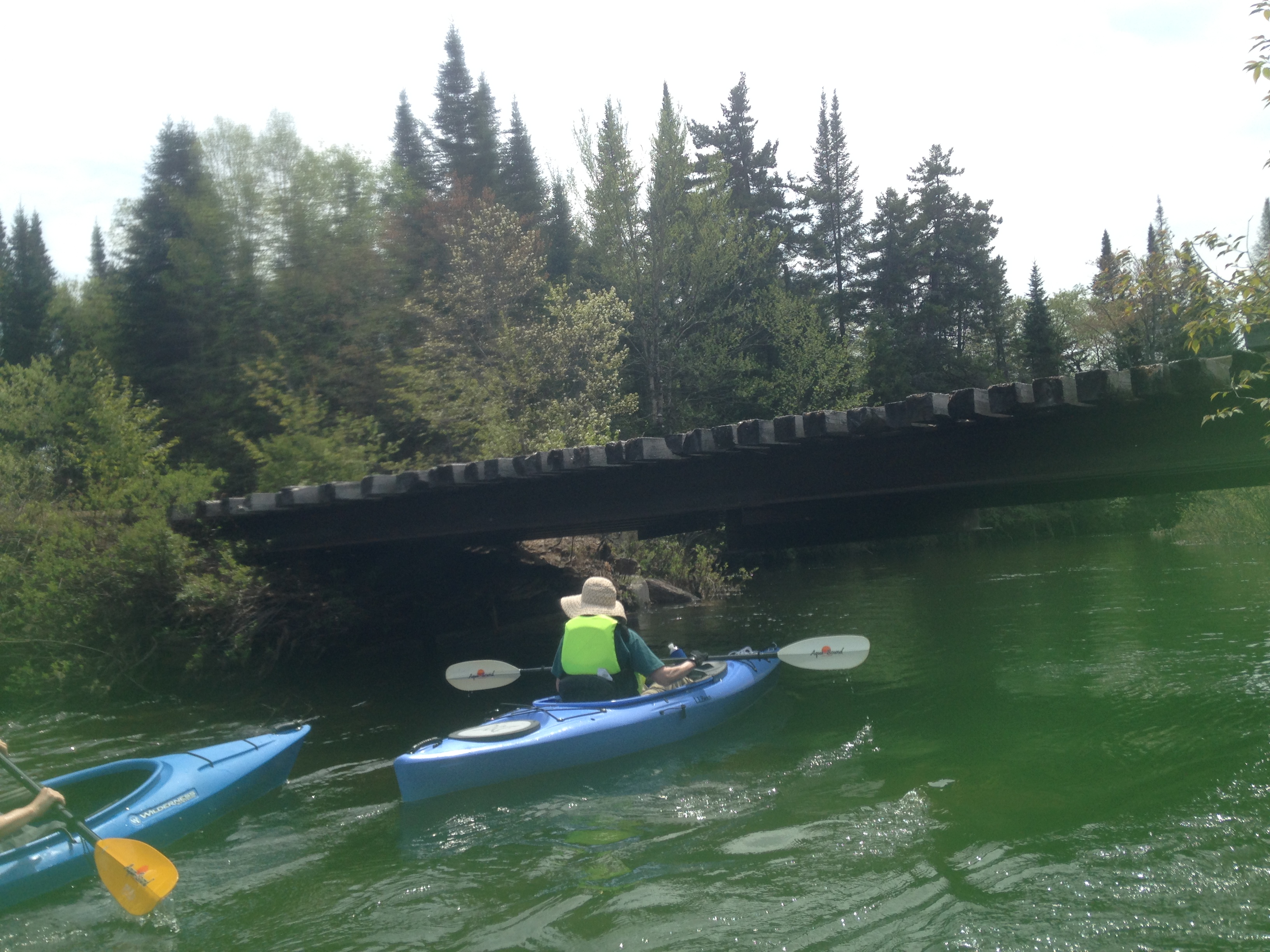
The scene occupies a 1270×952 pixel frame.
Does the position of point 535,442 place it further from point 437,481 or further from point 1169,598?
point 1169,598

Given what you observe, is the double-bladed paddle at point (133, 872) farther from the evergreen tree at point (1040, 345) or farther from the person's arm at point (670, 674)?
the evergreen tree at point (1040, 345)

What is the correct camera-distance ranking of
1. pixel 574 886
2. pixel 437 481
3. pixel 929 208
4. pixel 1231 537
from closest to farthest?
1. pixel 574 886
2. pixel 437 481
3. pixel 1231 537
4. pixel 929 208

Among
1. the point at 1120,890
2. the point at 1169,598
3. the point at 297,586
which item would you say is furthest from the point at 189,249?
the point at 1120,890

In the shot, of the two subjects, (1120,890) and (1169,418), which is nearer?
(1120,890)

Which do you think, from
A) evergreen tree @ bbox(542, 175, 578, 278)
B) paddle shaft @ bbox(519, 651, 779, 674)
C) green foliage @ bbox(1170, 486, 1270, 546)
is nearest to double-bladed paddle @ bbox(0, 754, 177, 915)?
paddle shaft @ bbox(519, 651, 779, 674)

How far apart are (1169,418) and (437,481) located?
6.84 m

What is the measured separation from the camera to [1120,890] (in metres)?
4.35

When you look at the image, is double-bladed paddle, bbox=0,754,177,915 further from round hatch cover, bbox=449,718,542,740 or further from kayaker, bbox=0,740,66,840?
round hatch cover, bbox=449,718,542,740

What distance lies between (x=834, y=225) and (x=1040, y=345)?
9.51 meters

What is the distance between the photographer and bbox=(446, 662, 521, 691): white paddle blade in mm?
8602

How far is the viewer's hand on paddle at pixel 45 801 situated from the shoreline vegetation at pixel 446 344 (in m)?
7.62

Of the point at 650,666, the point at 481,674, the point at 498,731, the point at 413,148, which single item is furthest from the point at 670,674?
the point at 413,148

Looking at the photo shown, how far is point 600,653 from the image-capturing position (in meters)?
7.34

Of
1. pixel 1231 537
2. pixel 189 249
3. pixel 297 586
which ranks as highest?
pixel 189 249
